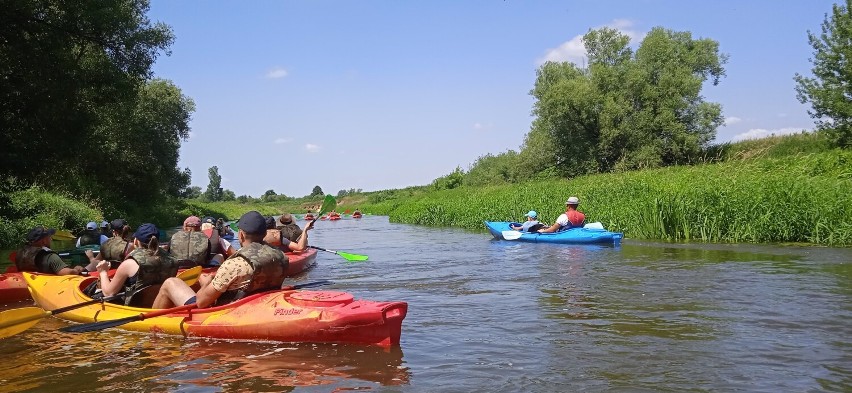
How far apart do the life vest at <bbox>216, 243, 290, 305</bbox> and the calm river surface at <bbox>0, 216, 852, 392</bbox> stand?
0.49 m

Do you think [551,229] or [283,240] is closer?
[283,240]

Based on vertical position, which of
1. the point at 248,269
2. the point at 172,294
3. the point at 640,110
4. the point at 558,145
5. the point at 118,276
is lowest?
the point at 172,294

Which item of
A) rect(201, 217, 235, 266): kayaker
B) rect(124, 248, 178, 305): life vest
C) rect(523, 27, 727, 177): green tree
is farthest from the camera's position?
rect(523, 27, 727, 177): green tree

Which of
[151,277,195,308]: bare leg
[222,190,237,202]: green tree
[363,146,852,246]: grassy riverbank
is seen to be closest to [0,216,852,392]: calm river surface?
[151,277,195,308]: bare leg

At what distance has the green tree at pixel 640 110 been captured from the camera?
34.3 metres

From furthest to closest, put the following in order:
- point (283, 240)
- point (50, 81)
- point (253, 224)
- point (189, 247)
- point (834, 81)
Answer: point (834, 81), point (50, 81), point (283, 240), point (189, 247), point (253, 224)

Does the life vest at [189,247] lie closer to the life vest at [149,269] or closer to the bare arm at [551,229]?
the life vest at [149,269]

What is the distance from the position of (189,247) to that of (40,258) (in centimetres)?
213

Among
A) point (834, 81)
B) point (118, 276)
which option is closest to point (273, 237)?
point (118, 276)

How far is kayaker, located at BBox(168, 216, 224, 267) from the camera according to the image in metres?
Answer: 7.89

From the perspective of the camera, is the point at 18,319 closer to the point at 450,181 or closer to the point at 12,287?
the point at 12,287

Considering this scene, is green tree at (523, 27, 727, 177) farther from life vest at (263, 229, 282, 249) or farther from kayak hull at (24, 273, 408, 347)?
kayak hull at (24, 273, 408, 347)

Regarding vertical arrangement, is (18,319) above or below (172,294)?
below

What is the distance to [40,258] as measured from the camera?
8.31 meters
